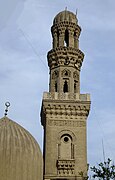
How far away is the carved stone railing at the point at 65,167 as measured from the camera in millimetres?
21750

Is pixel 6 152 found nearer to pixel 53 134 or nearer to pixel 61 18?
pixel 53 134

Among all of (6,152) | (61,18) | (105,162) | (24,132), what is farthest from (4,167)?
(61,18)

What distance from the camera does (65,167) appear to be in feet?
71.4

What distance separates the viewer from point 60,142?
2255 cm

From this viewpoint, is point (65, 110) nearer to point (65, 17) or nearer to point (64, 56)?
point (64, 56)

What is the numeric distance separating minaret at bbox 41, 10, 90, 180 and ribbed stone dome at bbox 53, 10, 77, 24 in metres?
0.10

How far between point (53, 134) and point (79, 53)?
19.6 feet

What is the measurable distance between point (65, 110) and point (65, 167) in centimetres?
338

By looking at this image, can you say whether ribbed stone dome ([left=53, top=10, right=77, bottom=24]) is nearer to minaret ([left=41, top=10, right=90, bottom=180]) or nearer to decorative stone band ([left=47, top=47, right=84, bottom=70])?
minaret ([left=41, top=10, right=90, bottom=180])

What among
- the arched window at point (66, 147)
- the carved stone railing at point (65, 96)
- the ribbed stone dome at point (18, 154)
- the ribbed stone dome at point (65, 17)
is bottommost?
the ribbed stone dome at point (18, 154)

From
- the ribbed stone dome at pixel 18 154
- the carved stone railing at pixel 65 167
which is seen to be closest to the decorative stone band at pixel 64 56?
the carved stone railing at pixel 65 167

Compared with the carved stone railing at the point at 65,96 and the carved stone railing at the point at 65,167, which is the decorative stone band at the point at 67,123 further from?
the carved stone railing at the point at 65,167

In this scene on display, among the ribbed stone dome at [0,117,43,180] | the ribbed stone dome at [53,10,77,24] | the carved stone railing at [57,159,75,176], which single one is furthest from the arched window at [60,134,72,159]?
the ribbed stone dome at [0,117,43,180]

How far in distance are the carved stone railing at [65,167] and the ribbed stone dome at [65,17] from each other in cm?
970
